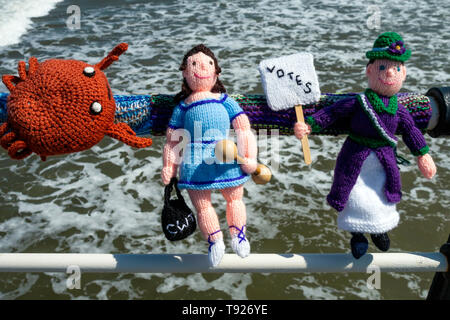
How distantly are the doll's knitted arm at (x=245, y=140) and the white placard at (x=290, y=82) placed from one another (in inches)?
4.5

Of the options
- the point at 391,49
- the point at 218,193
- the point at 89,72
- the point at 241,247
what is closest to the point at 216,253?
the point at 241,247

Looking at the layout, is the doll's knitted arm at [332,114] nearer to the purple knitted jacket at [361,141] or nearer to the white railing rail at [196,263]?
the purple knitted jacket at [361,141]

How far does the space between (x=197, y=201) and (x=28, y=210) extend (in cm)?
359

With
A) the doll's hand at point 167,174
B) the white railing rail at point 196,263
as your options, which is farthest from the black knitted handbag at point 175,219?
the white railing rail at point 196,263

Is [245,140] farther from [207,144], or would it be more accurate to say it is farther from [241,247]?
[241,247]

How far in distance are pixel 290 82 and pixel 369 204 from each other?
1.67 feet

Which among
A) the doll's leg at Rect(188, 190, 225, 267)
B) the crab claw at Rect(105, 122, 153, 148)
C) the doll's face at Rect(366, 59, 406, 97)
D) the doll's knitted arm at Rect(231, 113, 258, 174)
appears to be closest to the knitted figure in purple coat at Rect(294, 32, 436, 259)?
the doll's face at Rect(366, 59, 406, 97)

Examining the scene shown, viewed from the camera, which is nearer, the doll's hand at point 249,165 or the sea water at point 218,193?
the doll's hand at point 249,165

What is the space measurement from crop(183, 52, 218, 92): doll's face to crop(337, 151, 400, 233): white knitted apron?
24.6 inches

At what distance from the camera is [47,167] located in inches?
202

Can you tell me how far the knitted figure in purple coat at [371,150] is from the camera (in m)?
1.44
